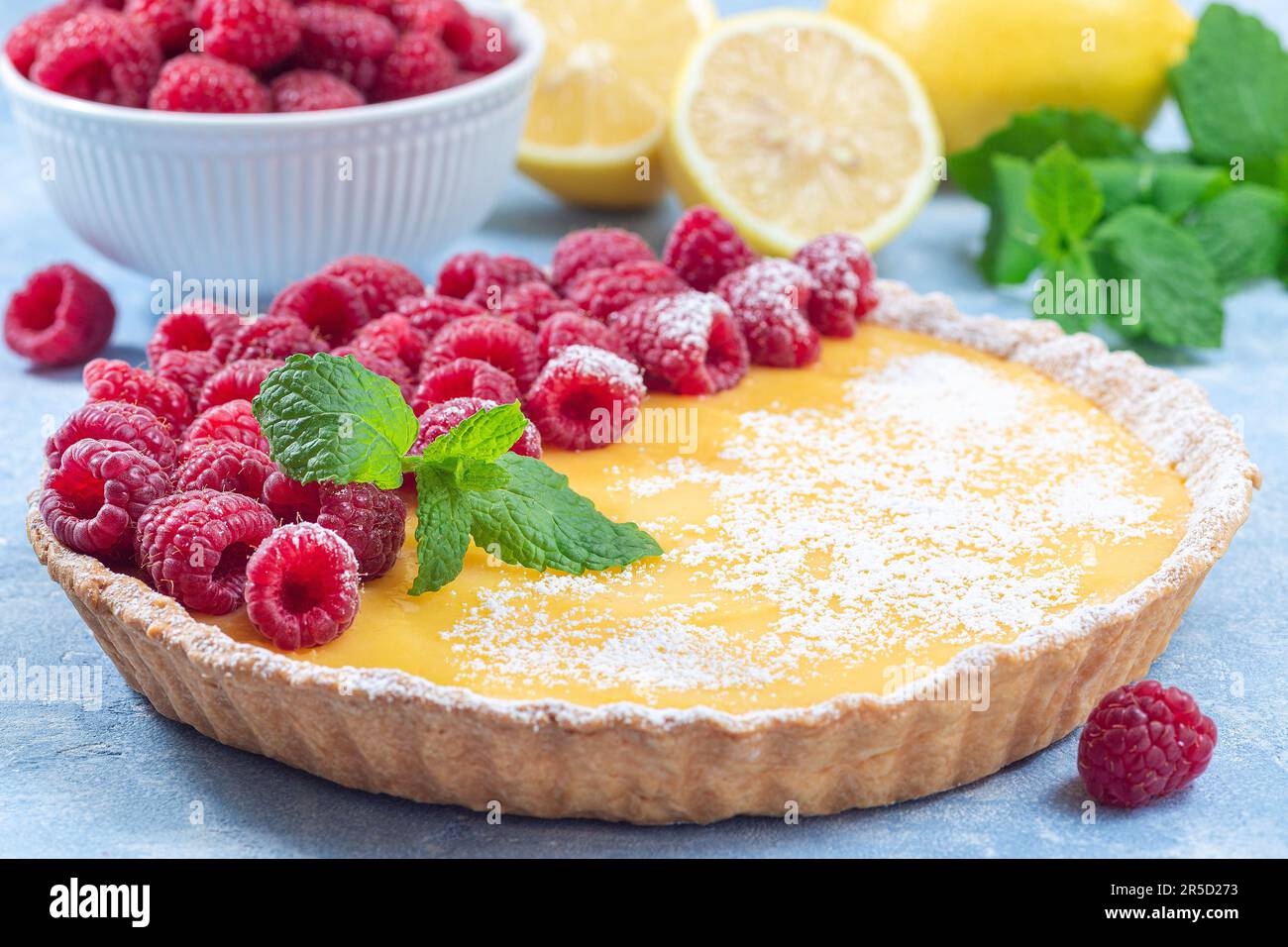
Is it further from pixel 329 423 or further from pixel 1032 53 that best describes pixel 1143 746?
pixel 1032 53

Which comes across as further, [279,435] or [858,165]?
[858,165]

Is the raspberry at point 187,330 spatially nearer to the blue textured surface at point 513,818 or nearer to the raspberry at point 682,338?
the blue textured surface at point 513,818

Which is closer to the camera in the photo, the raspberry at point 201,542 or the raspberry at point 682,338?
the raspberry at point 201,542

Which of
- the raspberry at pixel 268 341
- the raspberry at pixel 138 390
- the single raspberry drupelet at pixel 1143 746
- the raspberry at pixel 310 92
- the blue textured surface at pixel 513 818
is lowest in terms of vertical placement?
the blue textured surface at pixel 513 818

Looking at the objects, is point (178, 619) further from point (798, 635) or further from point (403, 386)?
point (798, 635)

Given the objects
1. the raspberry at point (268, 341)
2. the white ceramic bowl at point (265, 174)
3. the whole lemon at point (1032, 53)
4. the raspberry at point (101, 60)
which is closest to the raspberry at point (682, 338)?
the raspberry at point (268, 341)

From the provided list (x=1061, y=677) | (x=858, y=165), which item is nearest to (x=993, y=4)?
(x=858, y=165)

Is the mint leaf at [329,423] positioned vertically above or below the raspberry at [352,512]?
above
